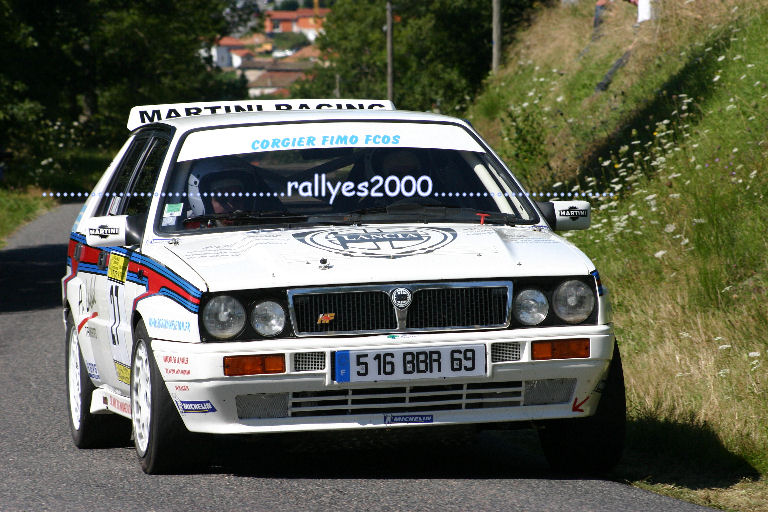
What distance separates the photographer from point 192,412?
5.40m

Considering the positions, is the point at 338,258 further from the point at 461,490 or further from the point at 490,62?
the point at 490,62

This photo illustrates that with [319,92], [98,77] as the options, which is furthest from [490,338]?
[319,92]

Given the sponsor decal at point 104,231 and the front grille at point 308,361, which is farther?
the sponsor decal at point 104,231

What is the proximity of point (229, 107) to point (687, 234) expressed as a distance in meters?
4.27

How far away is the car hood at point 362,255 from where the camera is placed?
5.32 meters

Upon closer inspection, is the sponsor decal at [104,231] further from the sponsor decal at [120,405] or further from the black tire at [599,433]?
the black tire at [599,433]

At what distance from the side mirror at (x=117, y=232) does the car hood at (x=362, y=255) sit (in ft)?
0.60

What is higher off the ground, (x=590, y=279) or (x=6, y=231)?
(x=590, y=279)

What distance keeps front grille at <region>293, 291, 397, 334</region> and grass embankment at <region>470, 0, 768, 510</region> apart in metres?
1.41

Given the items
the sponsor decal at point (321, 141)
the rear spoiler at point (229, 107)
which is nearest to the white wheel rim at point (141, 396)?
the sponsor decal at point (321, 141)

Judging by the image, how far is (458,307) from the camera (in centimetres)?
541

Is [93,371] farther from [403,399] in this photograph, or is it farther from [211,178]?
[403,399]

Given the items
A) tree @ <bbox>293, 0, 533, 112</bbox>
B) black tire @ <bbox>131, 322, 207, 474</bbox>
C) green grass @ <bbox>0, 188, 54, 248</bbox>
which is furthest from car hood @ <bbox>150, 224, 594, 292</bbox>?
tree @ <bbox>293, 0, 533, 112</bbox>

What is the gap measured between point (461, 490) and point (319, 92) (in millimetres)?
80307
